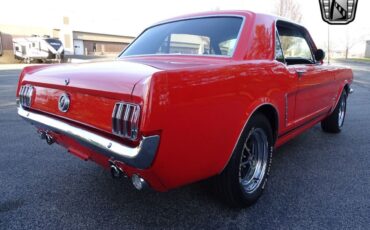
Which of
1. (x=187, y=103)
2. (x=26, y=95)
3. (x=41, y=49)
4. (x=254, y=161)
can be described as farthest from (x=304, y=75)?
(x=41, y=49)

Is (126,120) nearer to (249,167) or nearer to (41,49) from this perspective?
(249,167)

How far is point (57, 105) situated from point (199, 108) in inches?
42.8

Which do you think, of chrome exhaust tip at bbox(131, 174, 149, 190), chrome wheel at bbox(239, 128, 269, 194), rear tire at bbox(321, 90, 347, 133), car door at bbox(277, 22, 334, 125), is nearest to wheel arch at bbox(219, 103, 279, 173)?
chrome wheel at bbox(239, 128, 269, 194)

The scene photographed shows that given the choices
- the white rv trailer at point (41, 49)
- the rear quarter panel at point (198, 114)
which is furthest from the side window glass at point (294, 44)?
the white rv trailer at point (41, 49)

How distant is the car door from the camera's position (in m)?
3.21

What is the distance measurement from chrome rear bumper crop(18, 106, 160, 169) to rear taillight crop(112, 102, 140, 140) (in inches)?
2.9

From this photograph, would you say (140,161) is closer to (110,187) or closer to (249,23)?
(110,187)

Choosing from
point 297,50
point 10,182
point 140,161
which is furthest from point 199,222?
point 297,50

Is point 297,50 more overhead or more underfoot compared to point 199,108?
more overhead

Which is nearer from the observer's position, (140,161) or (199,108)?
(140,161)

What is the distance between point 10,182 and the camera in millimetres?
3016

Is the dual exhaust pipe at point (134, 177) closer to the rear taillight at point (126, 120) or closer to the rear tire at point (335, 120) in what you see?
the rear taillight at point (126, 120)

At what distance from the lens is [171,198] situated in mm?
2719

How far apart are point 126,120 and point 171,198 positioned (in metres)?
1.20
